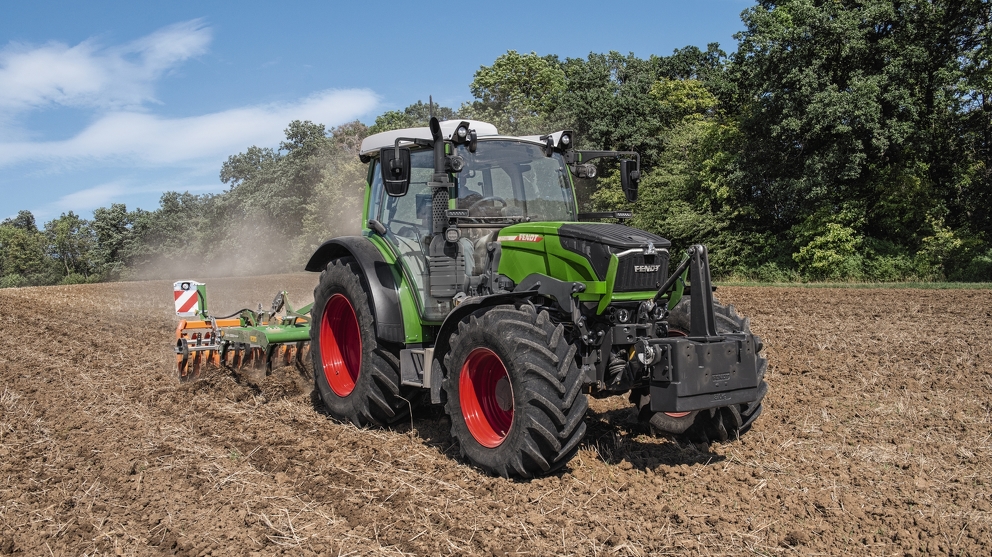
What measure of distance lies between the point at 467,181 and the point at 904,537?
380 cm

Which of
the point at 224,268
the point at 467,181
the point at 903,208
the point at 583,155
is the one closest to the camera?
the point at 467,181

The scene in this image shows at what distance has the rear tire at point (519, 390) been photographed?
4.70 meters

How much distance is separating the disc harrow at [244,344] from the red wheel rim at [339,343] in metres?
0.79

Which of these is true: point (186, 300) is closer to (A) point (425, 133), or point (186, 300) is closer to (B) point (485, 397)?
(A) point (425, 133)

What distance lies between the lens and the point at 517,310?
16.6 ft

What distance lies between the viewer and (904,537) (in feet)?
13.3

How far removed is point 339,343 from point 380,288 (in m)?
1.32

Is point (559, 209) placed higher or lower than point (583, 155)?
lower

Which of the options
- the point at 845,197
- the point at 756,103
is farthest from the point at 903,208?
the point at 756,103

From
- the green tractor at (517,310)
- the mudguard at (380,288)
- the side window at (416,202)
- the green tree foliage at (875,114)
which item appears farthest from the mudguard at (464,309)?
the green tree foliage at (875,114)

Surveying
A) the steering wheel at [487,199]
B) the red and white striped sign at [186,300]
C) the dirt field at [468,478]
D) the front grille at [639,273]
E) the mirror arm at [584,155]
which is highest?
the mirror arm at [584,155]

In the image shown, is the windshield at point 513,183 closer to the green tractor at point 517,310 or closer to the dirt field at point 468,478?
the green tractor at point 517,310

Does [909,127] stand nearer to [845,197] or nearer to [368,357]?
[845,197]

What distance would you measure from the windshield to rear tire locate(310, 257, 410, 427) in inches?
53.6
